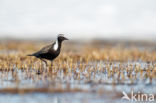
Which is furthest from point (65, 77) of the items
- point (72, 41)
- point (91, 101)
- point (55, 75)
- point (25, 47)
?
point (72, 41)

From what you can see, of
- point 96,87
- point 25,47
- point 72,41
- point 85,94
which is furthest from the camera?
point 72,41

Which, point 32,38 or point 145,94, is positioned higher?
point 32,38

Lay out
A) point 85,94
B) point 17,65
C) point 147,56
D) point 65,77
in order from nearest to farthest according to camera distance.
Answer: point 85,94
point 65,77
point 17,65
point 147,56

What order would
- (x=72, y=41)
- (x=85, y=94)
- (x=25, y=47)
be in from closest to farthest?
(x=85, y=94) < (x=25, y=47) < (x=72, y=41)

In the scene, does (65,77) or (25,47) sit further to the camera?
(25,47)

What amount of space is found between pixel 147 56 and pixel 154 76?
19.3 ft

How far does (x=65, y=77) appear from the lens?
10.4 meters

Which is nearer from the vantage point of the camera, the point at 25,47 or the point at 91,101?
the point at 91,101

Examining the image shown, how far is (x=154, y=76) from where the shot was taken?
1048 cm

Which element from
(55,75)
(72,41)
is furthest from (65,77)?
(72,41)

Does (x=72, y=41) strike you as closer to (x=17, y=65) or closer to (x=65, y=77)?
(x=17, y=65)

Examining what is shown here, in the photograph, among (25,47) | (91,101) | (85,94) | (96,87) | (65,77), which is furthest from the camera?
(25,47)

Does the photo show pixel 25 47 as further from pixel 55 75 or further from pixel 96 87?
pixel 96 87

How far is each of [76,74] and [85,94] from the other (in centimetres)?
252
